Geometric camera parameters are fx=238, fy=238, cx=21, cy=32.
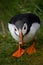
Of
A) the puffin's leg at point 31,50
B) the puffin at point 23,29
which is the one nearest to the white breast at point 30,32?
the puffin at point 23,29

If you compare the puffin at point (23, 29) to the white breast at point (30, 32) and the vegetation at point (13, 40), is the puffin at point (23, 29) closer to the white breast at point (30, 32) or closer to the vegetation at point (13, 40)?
the white breast at point (30, 32)

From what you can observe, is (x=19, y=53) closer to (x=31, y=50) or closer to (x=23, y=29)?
(x=31, y=50)

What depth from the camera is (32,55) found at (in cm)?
398

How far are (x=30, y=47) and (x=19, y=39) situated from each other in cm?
40

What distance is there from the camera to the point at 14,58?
390cm

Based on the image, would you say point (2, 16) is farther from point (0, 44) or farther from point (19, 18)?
point (19, 18)

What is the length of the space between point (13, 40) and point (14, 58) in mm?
621

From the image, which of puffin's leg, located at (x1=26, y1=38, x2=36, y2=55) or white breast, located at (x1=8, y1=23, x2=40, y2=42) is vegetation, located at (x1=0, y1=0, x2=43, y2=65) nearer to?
puffin's leg, located at (x1=26, y1=38, x2=36, y2=55)

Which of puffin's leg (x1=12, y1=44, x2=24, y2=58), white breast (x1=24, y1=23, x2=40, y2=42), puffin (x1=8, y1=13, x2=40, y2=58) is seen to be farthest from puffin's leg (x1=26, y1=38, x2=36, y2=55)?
white breast (x1=24, y1=23, x2=40, y2=42)

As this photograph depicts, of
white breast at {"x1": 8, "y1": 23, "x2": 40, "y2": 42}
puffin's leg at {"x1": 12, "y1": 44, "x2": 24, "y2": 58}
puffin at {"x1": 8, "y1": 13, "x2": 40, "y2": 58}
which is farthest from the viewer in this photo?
puffin's leg at {"x1": 12, "y1": 44, "x2": 24, "y2": 58}

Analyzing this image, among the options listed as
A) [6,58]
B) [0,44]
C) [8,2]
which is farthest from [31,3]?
[6,58]

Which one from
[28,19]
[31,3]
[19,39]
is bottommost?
[19,39]

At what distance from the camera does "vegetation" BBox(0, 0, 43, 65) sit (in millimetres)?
3839

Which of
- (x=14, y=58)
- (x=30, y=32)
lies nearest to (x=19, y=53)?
(x=14, y=58)
